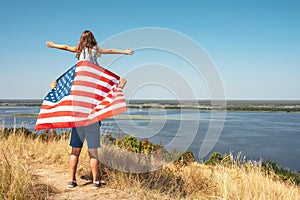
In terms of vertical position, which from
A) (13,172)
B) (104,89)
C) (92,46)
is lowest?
(13,172)

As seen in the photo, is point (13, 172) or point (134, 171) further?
point (134, 171)

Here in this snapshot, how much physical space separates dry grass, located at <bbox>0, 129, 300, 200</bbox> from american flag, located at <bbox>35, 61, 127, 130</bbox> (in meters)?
0.71

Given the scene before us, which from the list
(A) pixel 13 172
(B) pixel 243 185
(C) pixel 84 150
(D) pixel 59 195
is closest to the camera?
(A) pixel 13 172

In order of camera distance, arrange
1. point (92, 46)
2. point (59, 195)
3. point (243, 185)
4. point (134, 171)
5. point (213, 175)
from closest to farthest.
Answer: point (59, 195)
point (92, 46)
point (243, 185)
point (134, 171)
point (213, 175)

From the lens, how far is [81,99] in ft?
13.1

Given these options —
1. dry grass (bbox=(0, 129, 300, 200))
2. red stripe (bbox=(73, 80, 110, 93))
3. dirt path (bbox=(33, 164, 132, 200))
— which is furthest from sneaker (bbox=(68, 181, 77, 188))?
red stripe (bbox=(73, 80, 110, 93))

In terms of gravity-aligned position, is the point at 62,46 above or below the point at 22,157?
above

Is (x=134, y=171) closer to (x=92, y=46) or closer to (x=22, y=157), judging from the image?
(x=92, y=46)

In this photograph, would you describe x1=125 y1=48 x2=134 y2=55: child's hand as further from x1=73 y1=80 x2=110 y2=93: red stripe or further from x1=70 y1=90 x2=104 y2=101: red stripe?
x1=70 y1=90 x2=104 y2=101: red stripe

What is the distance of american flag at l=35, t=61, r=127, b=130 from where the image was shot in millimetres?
3930

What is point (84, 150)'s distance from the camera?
5.66m

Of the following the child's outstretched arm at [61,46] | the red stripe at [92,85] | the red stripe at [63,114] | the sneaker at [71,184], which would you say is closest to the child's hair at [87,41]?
the child's outstretched arm at [61,46]

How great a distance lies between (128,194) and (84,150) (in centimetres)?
219

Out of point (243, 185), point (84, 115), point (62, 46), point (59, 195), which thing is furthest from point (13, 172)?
point (243, 185)
